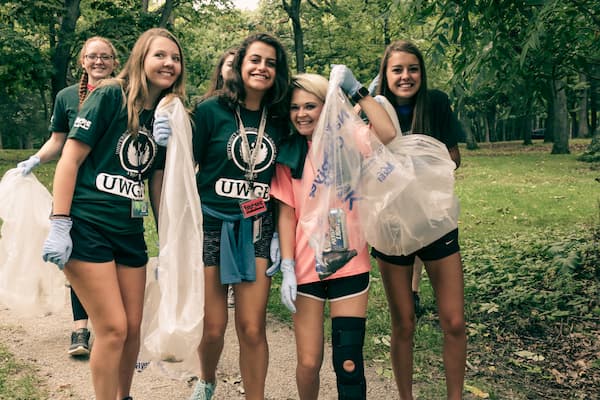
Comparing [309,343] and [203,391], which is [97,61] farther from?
[309,343]

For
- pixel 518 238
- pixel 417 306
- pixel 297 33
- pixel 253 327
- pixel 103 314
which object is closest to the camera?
pixel 103 314

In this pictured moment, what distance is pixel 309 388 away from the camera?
3.07m

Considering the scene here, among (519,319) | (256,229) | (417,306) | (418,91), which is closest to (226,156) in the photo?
(256,229)

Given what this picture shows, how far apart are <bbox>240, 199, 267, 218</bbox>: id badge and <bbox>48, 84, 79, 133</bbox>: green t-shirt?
1.35 m

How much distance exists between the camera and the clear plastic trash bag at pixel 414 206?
313 cm

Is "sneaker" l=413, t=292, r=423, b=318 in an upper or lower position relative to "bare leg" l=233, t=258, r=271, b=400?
lower

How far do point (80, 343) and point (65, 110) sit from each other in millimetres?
1670

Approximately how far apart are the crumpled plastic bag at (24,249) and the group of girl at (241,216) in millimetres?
917

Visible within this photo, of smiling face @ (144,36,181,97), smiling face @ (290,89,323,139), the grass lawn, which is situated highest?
smiling face @ (144,36,181,97)

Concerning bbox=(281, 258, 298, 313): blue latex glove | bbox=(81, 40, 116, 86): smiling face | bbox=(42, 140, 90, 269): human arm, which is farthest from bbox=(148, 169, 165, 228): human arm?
bbox=(81, 40, 116, 86): smiling face

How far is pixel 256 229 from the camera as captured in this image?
319cm

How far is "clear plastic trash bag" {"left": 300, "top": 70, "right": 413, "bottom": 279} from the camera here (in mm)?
3027

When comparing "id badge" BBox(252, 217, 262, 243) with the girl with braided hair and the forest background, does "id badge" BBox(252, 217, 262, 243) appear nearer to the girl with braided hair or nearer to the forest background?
the forest background

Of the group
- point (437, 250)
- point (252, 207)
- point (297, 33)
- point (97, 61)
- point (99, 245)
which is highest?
point (297, 33)
